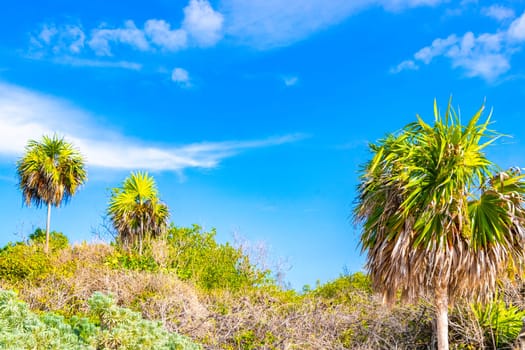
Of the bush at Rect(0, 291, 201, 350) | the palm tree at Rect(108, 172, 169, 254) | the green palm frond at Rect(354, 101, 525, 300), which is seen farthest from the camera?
the palm tree at Rect(108, 172, 169, 254)

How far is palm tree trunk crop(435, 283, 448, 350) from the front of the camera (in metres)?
10.4

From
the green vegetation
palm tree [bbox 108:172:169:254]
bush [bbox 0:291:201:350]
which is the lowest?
bush [bbox 0:291:201:350]

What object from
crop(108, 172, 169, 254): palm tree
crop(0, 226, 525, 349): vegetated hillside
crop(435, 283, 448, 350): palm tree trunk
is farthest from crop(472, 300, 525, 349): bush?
crop(108, 172, 169, 254): palm tree

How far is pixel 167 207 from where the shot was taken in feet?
86.4

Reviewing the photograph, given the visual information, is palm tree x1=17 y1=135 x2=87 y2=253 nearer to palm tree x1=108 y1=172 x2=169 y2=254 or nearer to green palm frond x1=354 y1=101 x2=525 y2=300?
palm tree x1=108 y1=172 x2=169 y2=254

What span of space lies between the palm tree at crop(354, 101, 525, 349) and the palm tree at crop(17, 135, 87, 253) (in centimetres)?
1967

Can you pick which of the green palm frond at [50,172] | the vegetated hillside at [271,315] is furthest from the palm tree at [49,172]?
the vegetated hillside at [271,315]

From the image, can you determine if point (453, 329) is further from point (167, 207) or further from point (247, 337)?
point (167, 207)

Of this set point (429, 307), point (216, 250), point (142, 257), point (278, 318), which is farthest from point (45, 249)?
point (429, 307)

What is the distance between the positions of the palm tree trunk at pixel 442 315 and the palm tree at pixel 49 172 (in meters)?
20.3

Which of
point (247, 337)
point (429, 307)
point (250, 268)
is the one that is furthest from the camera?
point (250, 268)

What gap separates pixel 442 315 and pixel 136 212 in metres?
17.4

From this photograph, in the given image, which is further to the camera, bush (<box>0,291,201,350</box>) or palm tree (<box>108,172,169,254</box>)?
palm tree (<box>108,172,169,254</box>)

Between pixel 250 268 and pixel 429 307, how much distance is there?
43.2 ft
